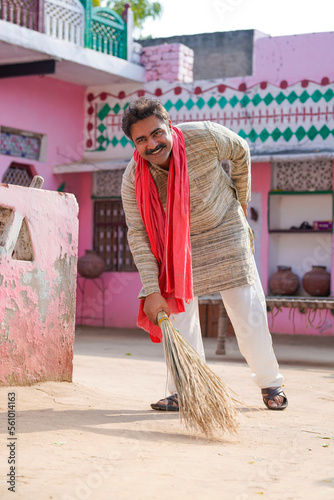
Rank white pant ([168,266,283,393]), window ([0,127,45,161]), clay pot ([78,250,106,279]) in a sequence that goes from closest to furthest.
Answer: white pant ([168,266,283,393])
window ([0,127,45,161])
clay pot ([78,250,106,279])

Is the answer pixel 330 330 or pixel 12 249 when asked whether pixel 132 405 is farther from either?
pixel 330 330

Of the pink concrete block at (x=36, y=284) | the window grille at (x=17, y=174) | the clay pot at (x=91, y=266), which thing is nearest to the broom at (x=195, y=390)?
the pink concrete block at (x=36, y=284)

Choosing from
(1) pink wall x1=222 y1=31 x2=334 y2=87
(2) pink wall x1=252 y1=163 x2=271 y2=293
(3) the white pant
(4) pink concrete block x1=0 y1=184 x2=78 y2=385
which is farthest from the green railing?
(3) the white pant

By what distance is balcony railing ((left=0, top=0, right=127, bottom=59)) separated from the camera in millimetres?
9367

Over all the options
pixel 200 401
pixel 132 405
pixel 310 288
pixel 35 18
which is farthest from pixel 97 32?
pixel 200 401

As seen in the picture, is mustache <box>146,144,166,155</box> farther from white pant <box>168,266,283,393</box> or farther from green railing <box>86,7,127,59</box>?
green railing <box>86,7,127,59</box>

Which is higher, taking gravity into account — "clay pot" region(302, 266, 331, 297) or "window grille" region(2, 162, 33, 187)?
"window grille" region(2, 162, 33, 187)

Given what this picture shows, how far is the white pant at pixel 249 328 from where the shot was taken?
13.1 feet

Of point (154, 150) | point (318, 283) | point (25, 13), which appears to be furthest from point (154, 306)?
point (25, 13)

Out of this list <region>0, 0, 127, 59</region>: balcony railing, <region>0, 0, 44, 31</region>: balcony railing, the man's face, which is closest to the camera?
the man's face

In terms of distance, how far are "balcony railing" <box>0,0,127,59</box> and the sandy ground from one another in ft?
18.1

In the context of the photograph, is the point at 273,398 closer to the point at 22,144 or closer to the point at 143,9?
the point at 22,144

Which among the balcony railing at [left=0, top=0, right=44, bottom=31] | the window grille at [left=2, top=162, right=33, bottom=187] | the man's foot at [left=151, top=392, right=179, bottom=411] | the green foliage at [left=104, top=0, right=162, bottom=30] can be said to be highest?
the green foliage at [left=104, top=0, right=162, bottom=30]

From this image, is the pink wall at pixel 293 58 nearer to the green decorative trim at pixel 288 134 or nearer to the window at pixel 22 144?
the green decorative trim at pixel 288 134
